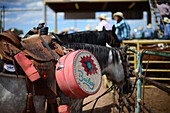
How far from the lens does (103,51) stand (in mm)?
2438

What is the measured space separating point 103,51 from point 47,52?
897 millimetres

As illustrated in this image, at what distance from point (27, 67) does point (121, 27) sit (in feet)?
14.7

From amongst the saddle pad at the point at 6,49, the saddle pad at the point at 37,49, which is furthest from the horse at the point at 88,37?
the saddle pad at the point at 6,49

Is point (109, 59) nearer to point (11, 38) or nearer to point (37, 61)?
point (37, 61)

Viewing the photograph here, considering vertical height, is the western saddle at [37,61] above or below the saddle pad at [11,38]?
below

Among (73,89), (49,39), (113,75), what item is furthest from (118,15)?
(73,89)

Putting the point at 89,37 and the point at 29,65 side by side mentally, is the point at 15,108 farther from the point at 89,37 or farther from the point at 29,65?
the point at 89,37

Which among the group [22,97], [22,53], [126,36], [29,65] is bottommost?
[22,97]

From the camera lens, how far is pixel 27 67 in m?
1.71

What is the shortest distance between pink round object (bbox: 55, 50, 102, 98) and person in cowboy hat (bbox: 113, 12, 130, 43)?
12.8 ft

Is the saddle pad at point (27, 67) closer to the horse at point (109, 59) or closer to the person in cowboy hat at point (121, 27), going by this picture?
the horse at point (109, 59)

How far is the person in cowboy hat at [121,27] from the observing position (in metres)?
5.57

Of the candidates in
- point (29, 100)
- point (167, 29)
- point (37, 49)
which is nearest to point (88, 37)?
point (37, 49)

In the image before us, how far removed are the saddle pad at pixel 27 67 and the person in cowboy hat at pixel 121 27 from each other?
425 cm
